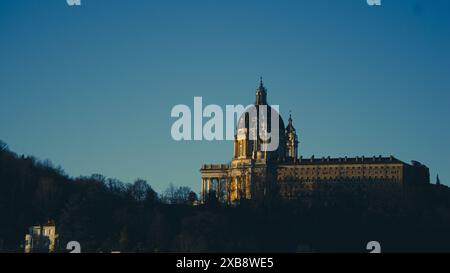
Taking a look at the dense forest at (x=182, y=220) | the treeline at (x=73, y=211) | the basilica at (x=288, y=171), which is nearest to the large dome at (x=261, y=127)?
the basilica at (x=288, y=171)

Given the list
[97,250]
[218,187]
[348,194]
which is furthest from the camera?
[218,187]

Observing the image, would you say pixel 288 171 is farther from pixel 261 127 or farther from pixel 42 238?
pixel 42 238

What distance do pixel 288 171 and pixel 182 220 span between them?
51.4 metres

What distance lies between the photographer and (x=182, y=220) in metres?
120

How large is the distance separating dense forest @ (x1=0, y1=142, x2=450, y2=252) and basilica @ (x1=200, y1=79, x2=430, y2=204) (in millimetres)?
18018

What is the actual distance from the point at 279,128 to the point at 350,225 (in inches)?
1973

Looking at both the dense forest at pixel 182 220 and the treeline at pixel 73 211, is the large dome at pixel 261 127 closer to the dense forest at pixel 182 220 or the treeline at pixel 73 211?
the dense forest at pixel 182 220

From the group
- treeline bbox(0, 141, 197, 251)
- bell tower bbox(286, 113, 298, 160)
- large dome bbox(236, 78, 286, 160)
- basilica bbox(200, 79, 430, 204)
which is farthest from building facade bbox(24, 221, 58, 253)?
bell tower bbox(286, 113, 298, 160)

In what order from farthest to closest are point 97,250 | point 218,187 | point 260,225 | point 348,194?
point 218,187, point 348,194, point 260,225, point 97,250

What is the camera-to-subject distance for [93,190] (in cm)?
11350

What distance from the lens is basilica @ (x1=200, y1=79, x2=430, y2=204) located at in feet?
522

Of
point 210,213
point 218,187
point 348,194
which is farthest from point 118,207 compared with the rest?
point 218,187
